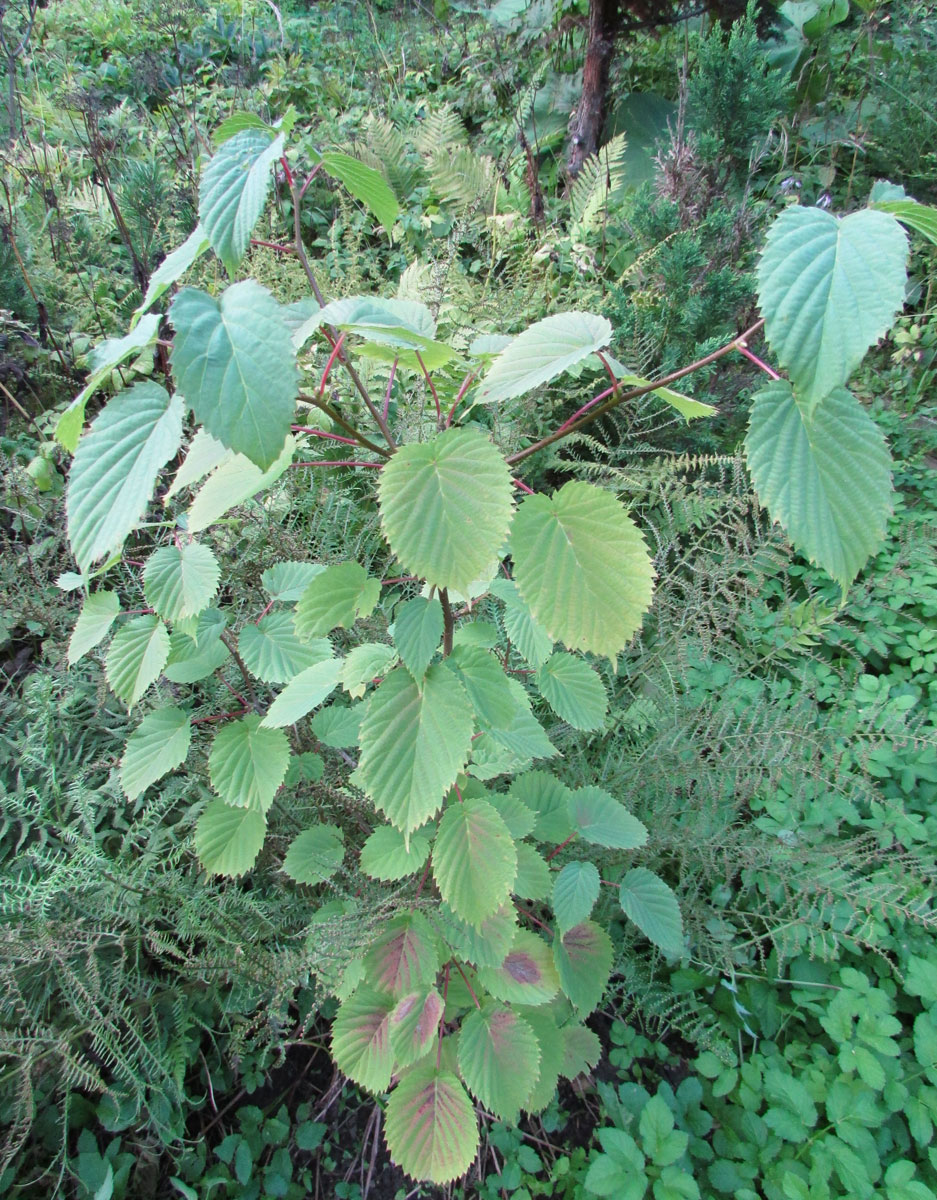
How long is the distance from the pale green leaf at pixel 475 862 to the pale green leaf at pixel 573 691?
181 millimetres

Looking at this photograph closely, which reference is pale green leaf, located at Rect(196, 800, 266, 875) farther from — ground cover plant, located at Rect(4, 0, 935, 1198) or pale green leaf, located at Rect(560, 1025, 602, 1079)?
pale green leaf, located at Rect(560, 1025, 602, 1079)

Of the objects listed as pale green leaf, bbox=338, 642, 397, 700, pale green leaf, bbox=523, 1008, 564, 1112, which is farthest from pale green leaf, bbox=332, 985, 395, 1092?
pale green leaf, bbox=338, 642, 397, 700

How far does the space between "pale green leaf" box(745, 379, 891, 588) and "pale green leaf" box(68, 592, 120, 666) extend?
90cm

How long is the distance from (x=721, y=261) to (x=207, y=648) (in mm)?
2228

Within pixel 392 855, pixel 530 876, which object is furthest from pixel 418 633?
pixel 530 876

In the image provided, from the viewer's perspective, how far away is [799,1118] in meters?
1.23

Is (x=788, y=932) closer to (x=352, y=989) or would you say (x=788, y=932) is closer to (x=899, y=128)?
(x=352, y=989)

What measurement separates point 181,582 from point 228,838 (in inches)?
15.1

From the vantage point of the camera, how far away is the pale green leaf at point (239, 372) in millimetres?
505

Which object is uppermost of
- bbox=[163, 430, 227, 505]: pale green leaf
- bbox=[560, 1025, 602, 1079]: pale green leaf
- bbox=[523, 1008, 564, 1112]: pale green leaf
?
bbox=[163, 430, 227, 505]: pale green leaf

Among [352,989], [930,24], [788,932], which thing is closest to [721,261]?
[788,932]

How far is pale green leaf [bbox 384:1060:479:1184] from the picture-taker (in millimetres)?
906

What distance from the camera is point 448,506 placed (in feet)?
1.96

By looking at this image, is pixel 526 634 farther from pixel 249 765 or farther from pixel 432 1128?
pixel 432 1128
